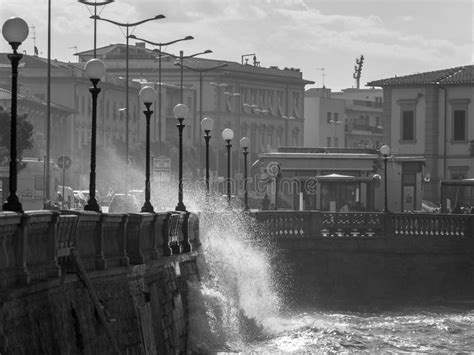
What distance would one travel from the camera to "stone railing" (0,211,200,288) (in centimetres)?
2416

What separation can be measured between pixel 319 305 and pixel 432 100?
53.0m

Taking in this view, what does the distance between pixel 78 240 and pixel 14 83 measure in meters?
2.88

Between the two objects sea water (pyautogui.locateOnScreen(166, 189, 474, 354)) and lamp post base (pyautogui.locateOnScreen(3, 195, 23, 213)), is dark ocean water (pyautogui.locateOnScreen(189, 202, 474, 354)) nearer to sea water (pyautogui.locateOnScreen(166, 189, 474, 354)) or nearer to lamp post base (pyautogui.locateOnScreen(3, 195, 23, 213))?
sea water (pyautogui.locateOnScreen(166, 189, 474, 354))

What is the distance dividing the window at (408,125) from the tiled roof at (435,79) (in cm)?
168

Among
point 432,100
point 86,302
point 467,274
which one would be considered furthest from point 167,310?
point 432,100

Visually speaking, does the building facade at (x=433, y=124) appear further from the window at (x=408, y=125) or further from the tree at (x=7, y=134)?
the tree at (x=7, y=134)

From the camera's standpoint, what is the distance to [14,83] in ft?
87.8

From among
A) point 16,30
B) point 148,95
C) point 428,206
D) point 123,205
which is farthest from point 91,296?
point 428,206

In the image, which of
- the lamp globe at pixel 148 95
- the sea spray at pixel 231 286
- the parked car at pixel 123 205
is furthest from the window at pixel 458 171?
the lamp globe at pixel 148 95

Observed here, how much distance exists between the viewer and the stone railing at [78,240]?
Answer: 24.2 metres

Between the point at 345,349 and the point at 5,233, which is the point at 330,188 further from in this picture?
the point at 5,233

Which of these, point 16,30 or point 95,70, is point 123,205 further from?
point 16,30

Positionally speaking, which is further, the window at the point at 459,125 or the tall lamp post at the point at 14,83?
the window at the point at 459,125

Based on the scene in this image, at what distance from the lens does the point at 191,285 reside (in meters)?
40.7
